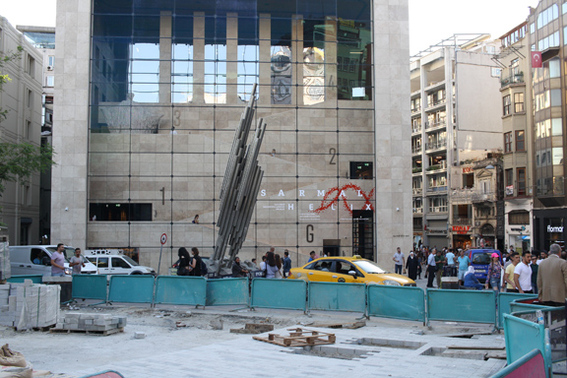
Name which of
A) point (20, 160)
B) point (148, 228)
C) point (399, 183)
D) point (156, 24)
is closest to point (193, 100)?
point (156, 24)

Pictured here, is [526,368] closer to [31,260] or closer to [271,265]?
[271,265]

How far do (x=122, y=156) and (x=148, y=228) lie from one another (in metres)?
3.98

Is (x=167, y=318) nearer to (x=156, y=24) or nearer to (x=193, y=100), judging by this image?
(x=193, y=100)

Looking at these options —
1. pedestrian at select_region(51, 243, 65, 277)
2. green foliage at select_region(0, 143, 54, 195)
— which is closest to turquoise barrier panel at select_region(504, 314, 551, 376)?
pedestrian at select_region(51, 243, 65, 277)

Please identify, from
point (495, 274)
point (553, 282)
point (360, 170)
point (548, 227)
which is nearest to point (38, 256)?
point (360, 170)

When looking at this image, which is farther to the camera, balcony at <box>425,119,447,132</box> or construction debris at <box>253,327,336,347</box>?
balcony at <box>425,119,447,132</box>

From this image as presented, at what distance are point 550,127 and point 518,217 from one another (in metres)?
7.77

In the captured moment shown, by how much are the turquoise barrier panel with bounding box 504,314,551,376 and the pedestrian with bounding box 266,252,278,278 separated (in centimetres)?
1373

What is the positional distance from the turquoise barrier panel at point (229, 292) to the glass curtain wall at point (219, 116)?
561 inches

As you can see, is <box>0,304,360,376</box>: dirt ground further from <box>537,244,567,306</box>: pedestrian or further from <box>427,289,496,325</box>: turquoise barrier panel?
<box>537,244,567,306</box>: pedestrian

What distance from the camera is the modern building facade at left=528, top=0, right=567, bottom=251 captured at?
39.6m

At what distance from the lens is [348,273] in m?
16.7

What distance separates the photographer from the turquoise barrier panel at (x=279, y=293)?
1474cm

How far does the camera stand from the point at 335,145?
104ft
